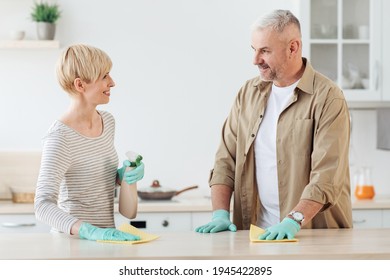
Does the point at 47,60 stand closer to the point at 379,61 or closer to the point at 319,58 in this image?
the point at 319,58

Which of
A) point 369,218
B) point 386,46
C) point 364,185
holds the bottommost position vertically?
point 369,218

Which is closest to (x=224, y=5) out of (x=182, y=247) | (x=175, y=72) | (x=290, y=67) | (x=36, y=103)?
(x=175, y=72)

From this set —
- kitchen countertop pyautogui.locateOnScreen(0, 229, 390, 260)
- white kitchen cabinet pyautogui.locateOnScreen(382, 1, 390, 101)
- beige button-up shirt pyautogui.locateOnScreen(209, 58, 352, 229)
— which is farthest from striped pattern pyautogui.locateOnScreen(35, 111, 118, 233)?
white kitchen cabinet pyautogui.locateOnScreen(382, 1, 390, 101)

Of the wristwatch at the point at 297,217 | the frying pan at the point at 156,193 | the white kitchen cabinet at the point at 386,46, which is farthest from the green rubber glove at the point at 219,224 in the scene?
the white kitchen cabinet at the point at 386,46

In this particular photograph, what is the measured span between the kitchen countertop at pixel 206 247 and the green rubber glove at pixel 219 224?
0.05m

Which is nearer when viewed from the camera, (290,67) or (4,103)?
(290,67)

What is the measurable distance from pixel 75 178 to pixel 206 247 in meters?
0.57

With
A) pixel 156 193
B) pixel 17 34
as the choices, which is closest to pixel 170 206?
pixel 156 193

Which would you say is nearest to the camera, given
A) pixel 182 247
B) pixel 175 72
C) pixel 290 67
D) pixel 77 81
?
pixel 182 247

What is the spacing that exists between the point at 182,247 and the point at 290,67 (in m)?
0.89

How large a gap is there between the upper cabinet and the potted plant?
1401mm

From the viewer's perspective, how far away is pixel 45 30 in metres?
4.40

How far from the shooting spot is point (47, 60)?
4.57 m

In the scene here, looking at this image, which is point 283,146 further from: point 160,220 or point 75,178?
point 160,220
